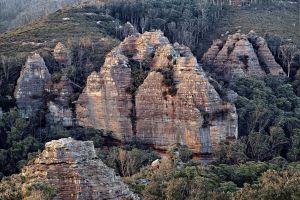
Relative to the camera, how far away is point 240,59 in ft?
229

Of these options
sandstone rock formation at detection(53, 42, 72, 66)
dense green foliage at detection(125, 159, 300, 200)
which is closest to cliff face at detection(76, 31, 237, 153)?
sandstone rock formation at detection(53, 42, 72, 66)

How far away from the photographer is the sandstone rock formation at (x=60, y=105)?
57.2 meters

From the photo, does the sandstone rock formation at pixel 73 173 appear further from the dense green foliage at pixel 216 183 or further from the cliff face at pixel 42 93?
the cliff face at pixel 42 93

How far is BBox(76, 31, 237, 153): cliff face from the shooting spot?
53.1m

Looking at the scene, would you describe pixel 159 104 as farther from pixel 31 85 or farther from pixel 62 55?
pixel 62 55

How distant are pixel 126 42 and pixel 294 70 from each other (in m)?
21.0

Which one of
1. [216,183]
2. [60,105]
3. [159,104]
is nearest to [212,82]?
[159,104]

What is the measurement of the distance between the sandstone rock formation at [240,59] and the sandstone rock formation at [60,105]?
18.9 m

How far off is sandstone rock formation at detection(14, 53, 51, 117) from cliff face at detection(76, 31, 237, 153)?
13.4 ft

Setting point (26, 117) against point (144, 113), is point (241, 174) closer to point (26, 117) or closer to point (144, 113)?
point (144, 113)

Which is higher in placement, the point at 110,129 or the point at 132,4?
the point at 132,4

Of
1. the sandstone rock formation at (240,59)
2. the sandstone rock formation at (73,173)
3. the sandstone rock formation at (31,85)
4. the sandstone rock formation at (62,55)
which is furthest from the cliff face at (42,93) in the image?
the sandstone rock formation at (73,173)

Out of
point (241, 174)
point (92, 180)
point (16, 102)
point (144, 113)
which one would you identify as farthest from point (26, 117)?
point (92, 180)

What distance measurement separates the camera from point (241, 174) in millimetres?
41844
